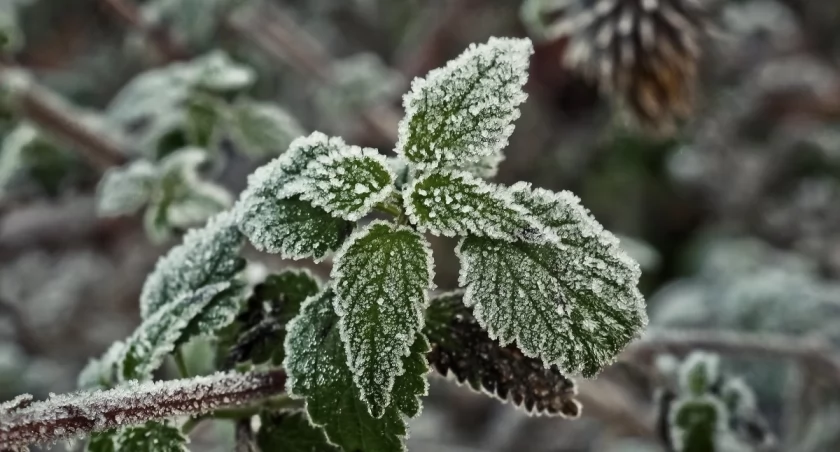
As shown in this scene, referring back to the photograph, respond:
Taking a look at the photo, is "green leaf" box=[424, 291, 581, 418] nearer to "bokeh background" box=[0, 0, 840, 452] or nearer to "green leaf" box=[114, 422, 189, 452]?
"green leaf" box=[114, 422, 189, 452]

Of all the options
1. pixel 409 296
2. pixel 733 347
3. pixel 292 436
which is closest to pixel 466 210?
pixel 409 296

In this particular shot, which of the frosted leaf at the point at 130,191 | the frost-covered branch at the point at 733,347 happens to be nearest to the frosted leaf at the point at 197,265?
the frosted leaf at the point at 130,191

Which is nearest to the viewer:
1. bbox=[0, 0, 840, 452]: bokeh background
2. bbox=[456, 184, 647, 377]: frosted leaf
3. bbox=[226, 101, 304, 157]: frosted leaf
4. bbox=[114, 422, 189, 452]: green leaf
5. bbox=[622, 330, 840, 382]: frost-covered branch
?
bbox=[456, 184, 647, 377]: frosted leaf

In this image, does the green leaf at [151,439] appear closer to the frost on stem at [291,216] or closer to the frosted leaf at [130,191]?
the frost on stem at [291,216]

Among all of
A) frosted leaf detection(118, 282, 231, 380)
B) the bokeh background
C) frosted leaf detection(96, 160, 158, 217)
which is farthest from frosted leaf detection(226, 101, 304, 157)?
frosted leaf detection(118, 282, 231, 380)

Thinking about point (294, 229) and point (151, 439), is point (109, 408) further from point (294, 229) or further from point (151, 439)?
point (294, 229)

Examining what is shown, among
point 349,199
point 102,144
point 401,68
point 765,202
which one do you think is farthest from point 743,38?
point 349,199

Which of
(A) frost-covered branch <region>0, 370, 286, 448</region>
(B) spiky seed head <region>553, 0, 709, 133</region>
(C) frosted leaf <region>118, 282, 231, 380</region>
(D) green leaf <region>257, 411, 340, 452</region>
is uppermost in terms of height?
(B) spiky seed head <region>553, 0, 709, 133</region>
